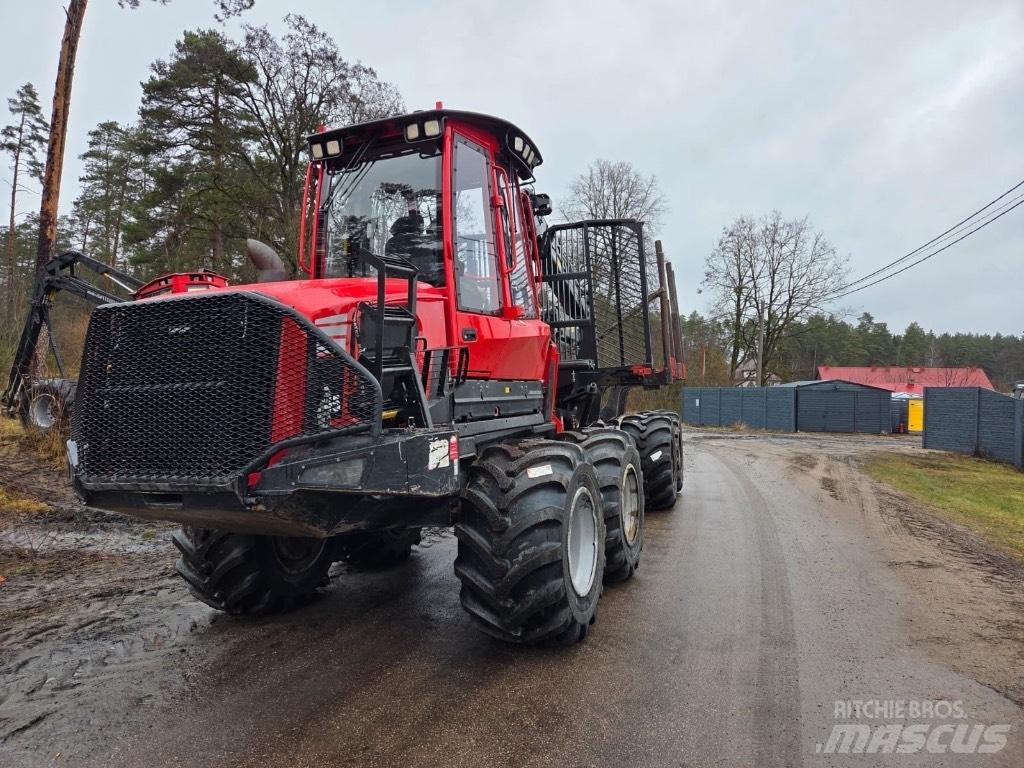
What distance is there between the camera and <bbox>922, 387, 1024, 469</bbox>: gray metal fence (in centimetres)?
1616

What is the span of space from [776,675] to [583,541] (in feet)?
4.42

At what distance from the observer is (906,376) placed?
194ft

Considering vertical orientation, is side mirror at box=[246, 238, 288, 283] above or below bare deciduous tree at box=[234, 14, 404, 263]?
below

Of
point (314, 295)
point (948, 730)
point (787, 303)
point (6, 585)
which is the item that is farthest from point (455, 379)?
point (787, 303)

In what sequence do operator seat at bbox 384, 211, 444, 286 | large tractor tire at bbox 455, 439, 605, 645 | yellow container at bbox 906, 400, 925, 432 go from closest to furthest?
large tractor tire at bbox 455, 439, 605, 645, operator seat at bbox 384, 211, 444, 286, yellow container at bbox 906, 400, 925, 432

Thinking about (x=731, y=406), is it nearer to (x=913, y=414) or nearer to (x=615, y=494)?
(x=913, y=414)

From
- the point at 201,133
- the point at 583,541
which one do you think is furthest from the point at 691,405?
the point at 583,541

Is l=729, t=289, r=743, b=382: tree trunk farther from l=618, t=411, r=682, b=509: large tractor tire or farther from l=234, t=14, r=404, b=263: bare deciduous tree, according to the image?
l=618, t=411, r=682, b=509: large tractor tire

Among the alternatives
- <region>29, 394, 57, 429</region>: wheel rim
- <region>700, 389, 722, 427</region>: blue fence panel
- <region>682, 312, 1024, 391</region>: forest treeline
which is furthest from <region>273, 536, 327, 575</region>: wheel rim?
<region>682, 312, 1024, 391</region>: forest treeline

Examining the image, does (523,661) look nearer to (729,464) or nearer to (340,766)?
(340,766)

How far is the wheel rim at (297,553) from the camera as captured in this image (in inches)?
176

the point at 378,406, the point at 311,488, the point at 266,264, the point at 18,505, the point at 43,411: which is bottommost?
the point at 18,505

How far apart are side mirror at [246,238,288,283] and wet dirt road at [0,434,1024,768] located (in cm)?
229

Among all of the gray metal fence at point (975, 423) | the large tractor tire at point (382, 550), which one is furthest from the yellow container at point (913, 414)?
the large tractor tire at point (382, 550)
